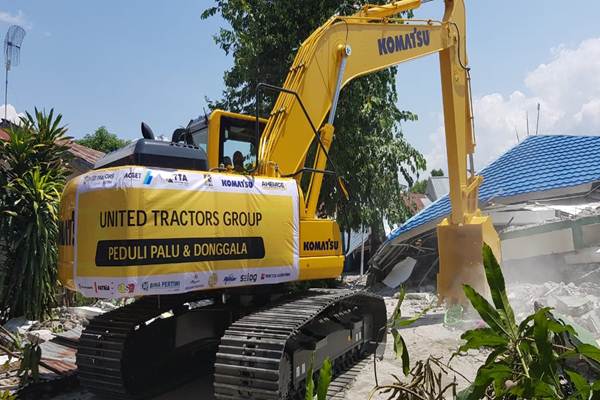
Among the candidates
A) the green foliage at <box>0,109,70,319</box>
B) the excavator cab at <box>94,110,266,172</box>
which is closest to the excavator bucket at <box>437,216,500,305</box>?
the excavator cab at <box>94,110,266,172</box>

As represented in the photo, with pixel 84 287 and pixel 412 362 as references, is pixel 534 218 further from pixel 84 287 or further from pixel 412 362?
pixel 84 287

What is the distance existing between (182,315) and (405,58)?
4708mm

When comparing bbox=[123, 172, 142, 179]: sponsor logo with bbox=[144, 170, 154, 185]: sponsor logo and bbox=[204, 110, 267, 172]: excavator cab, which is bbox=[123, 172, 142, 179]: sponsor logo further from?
bbox=[204, 110, 267, 172]: excavator cab

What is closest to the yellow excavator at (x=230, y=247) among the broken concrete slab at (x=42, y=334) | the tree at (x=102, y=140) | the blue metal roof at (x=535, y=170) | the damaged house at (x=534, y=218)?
the broken concrete slab at (x=42, y=334)

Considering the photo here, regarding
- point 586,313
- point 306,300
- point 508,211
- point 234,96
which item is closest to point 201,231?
point 306,300

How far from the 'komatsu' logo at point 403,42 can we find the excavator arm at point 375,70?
0.5 inches

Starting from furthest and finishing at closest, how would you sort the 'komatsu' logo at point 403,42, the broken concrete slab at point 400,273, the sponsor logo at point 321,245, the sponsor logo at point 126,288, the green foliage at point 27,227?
the broken concrete slab at point 400,273
the green foliage at point 27,227
the 'komatsu' logo at point 403,42
the sponsor logo at point 321,245
the sponsor logo at point 126,288

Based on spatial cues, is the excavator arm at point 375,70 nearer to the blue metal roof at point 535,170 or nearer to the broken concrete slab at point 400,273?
the broken concrete slab at point 400,273

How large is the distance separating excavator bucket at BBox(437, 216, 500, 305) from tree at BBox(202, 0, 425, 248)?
6021 mm

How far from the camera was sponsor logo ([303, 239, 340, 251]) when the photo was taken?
533 cm

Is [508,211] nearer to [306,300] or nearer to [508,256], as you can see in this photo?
[508,256]

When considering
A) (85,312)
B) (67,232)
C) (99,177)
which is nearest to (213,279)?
(99,177)

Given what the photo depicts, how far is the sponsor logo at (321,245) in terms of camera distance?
533 centimetres

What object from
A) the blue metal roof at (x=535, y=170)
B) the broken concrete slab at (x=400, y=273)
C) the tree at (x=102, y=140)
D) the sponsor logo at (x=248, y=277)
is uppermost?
the tree at (x=102, y=140)
